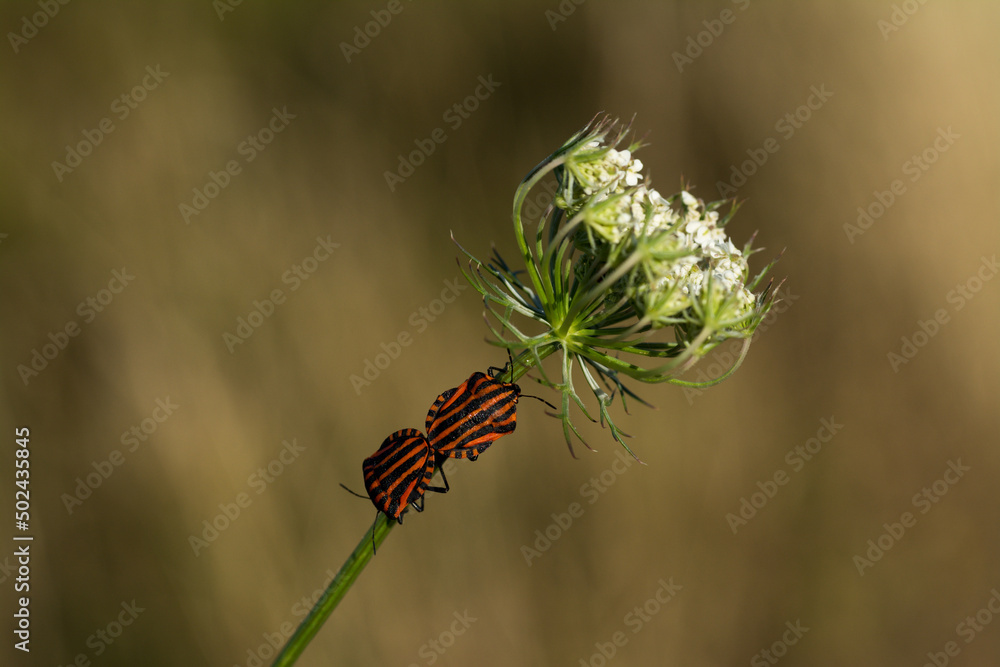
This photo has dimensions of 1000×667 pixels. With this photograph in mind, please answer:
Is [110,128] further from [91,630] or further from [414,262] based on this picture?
[91,630]

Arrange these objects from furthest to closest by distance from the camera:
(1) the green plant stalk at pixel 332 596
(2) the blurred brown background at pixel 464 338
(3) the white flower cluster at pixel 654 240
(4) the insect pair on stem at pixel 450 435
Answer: (2) the blurred brown background at pixel 464 338 < (4) the insect pair on stem at pixel 450 435 < (3) the white flower cluster at pixel 654 240 < (1) the green plant stalk at pixel 332 596

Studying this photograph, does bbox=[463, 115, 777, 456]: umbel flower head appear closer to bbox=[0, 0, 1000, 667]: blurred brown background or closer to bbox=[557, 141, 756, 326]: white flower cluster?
bbox=[557, 141, 756, 326]: white flower cluster

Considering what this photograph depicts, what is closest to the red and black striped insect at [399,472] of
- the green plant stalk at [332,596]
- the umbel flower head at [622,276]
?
the green plant stalk at [332,596]

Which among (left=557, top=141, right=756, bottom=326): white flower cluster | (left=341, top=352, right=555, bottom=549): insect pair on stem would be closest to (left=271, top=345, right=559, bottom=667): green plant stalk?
(left=341, top=352, right=555, bottom=549): insect pair on stem

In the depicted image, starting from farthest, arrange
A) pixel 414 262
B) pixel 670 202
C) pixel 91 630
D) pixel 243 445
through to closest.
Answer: pixel 414 262 → pixel 243 445 → pixel 91 630 → pixel 670 202

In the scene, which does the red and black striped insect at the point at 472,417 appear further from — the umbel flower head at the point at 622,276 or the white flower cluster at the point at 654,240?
the white flower cluster at the point at 654,240

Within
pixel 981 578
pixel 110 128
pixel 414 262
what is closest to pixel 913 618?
pixel 981 578

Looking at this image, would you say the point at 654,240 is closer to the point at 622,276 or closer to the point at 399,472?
the point at 622,276
